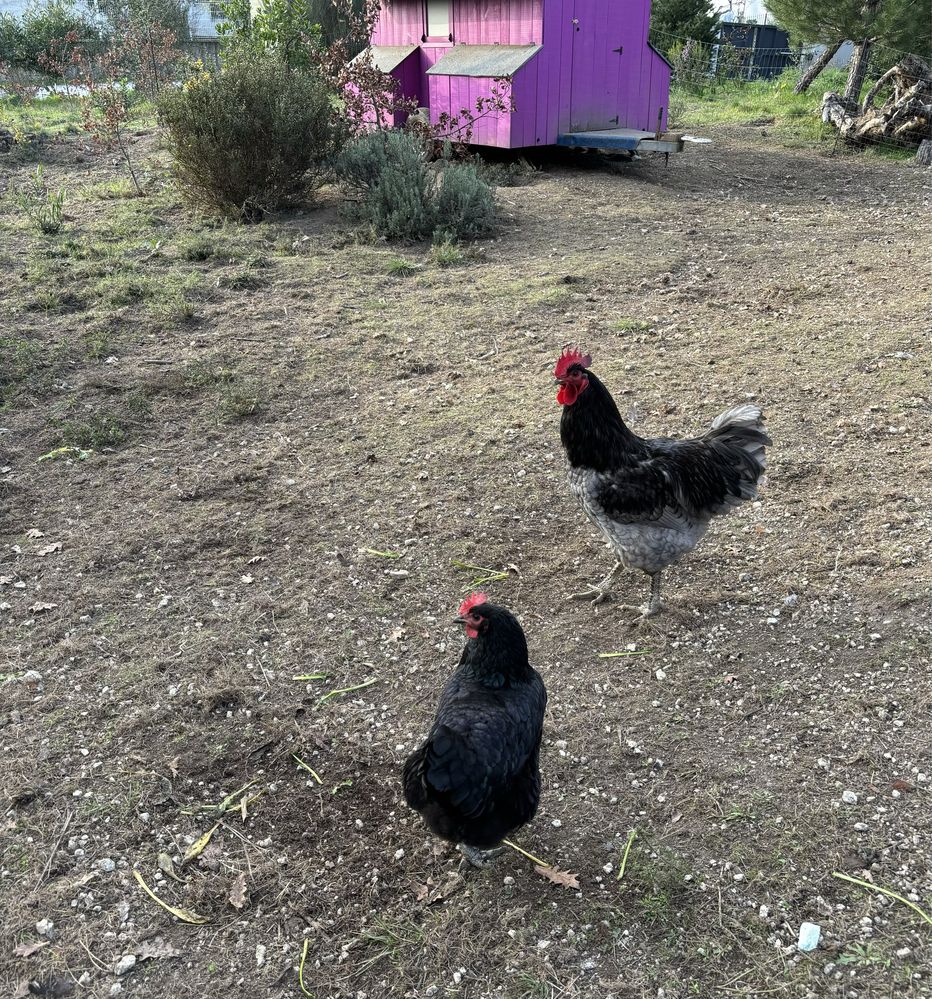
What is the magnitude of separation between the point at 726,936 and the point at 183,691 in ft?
8.33

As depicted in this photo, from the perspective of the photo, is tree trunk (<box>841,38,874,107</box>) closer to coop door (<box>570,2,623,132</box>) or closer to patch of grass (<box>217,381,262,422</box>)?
coop door (<box>570,2,623,132</box>)

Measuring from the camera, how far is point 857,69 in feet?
52.7

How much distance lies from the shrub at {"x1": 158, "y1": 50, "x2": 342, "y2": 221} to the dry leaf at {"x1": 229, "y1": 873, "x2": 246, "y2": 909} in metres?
9.56

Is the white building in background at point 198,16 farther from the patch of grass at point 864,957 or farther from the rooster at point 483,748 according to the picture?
the patch of grass at point 864,957

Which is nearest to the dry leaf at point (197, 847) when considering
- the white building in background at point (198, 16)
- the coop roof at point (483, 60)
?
the coop roof at point (483, 60)

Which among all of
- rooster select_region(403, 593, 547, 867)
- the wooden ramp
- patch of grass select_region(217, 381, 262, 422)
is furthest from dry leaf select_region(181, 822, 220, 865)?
the wooden ramp

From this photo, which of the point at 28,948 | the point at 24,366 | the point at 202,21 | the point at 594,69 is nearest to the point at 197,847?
the point at 28,948

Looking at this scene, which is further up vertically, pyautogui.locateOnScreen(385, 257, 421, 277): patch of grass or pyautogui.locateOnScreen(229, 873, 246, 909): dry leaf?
pyautogui.locateOnScreen(385, 257, 421, 277): patch of grass

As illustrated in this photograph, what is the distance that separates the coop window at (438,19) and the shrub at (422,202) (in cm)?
470

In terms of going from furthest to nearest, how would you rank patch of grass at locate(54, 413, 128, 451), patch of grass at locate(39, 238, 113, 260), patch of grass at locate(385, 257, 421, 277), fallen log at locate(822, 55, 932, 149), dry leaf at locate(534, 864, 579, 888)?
fallen log at locate(822, 55, 932, 149)
patch of grass at locate(39, 238, 113, 260)
patch of grass at locate(385, 257, 421, 277)
patch of grass at locate(54, 413, 128, 451)
dry leaf at locate(534, 864, 579, 888)

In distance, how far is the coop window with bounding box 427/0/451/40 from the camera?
13.8 metres

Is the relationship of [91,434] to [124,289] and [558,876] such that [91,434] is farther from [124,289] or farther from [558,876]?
[558,876]

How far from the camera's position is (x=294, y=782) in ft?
11.0

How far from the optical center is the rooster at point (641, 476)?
152 inches
